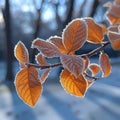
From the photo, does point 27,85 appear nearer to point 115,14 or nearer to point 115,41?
point 115,41

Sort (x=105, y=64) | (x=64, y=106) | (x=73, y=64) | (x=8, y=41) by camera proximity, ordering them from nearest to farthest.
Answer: (x=73, y=64) < (x=105, y=64) < (x=64, y=106) < (x=8, y=41)

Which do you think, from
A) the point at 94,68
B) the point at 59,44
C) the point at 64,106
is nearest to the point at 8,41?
the point at 64,106

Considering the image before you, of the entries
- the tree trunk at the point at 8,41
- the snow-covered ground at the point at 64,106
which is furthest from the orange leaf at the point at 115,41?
the tree trunk at the point at 8,41

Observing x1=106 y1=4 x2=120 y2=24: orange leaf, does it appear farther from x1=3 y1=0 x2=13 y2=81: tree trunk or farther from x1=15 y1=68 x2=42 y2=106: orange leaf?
x1=3 y1=0 x2=13 y2=81: tree trunk

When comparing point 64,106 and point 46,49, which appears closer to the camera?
point 46,49

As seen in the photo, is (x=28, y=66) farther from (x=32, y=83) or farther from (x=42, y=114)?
(x=42, y=114)

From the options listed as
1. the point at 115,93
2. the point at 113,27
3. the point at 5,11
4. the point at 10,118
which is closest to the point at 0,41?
the point at 5,11
